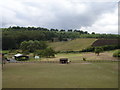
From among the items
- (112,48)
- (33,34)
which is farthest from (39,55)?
(33,34)

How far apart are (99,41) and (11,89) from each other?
5427cm

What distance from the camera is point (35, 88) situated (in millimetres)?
13383

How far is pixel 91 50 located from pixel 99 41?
1248 cm

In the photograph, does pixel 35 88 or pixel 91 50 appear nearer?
pixel 35 88

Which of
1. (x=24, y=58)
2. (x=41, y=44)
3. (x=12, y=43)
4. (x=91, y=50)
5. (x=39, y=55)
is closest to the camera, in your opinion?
(x=24, y=58)

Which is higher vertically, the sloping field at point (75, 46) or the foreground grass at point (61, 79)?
the sloping field at point (75, 46)

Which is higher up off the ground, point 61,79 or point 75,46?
point 75,46

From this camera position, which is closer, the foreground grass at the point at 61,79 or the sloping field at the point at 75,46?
the foreground grass at the point at 61,79

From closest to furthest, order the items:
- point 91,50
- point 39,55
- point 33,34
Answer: point 39,55 < point 91,50 < point 33,34

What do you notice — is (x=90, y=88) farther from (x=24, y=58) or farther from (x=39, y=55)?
(x=39, y=55)

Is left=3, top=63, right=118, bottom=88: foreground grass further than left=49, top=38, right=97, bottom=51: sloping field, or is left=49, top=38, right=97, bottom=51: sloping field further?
left=49, top=38, right=97, bottom=51: sloping field

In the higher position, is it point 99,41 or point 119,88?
point 99,41

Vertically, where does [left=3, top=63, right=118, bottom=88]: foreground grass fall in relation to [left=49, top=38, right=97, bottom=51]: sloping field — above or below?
below

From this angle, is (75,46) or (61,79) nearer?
(61,79)
